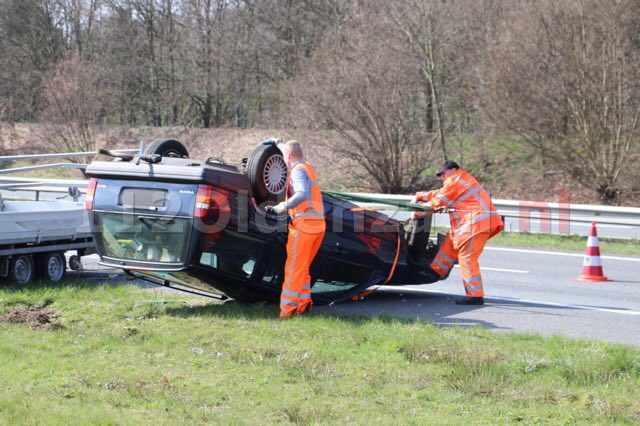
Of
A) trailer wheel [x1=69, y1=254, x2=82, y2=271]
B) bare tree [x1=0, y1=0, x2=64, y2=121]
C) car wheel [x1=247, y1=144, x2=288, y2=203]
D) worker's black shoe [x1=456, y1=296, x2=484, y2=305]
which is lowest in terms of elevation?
worker's black shoe [x1=456, y1=296, x2=484, y2=305]

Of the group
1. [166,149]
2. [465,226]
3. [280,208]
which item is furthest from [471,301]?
[166,149]

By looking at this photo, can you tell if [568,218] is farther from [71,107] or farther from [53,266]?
[71,107]

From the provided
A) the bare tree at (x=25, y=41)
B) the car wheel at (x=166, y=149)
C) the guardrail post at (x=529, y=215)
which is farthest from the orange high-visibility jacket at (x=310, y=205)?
the bare tree at (x=25, y=41)

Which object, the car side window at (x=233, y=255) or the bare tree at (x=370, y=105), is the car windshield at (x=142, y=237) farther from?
the bare tree at (x=370, y=105)

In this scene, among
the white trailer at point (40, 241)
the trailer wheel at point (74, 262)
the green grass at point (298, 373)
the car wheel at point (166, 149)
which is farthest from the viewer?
the trailer wheel at point (74, 262)

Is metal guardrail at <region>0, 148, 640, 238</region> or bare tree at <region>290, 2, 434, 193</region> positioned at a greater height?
bare tree at <region>290, 2, 434, 193</region>

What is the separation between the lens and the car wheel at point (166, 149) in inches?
382

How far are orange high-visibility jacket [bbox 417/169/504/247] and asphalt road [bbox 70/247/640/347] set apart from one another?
843mm

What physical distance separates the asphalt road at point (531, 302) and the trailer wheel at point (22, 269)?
3.33 feet

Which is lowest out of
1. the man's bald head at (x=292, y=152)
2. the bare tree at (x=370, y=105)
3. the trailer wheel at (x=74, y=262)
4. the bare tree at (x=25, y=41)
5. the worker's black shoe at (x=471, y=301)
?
the worker's black shoe at (x=471, y=301)

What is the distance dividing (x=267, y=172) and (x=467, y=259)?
2.44 meters

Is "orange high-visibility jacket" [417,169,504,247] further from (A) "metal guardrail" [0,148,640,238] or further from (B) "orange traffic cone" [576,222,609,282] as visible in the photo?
(A) "metal guardrail" [0,148,640,238]

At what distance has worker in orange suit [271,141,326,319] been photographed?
8.90 meters

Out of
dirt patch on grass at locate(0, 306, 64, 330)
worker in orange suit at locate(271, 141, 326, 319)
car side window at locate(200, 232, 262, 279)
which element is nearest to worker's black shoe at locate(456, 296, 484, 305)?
worker in orange suit at locate(271, 141, 326, 319)
